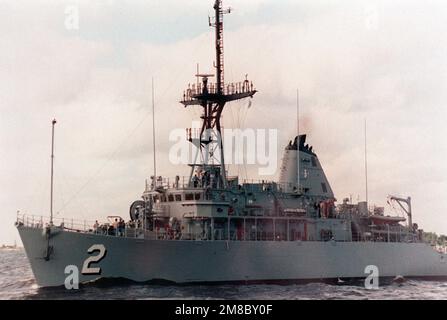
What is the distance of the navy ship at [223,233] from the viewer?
1088 inches

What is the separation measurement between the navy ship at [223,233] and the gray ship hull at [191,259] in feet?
0.15

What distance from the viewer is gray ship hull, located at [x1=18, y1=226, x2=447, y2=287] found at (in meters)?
27.5

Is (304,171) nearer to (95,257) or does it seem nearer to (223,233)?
Result: (223,233)

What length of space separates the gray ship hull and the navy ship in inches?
1.8

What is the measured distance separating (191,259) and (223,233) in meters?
3.00

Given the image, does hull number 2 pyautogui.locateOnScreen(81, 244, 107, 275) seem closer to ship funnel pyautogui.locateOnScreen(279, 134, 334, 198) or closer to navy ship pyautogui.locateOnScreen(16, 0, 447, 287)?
navy ship pyautogui.locateOnScreen(16, 0, 447, 287)

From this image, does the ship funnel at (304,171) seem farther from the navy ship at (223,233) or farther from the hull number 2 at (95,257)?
the hull number 2 at (95,257)

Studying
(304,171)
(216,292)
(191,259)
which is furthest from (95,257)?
(304,171)

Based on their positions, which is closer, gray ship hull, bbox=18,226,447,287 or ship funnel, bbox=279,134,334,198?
gray ship hull, bbox=18,226,447,287

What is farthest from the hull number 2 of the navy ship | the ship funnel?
the ship funnel

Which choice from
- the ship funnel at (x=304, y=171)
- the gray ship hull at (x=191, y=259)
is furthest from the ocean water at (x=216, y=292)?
the ship funnel at (x=304, y=171)
